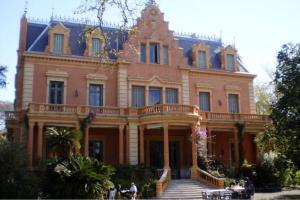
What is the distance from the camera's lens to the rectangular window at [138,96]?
30.5 meters

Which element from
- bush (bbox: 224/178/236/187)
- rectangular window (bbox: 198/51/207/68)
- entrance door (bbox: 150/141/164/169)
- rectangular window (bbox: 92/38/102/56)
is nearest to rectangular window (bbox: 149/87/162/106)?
entrance door (bbox: 150/141/164/169)

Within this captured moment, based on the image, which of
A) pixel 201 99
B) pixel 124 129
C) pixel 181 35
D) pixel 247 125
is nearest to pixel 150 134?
pixel 124 129

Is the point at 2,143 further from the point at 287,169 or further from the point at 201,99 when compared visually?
the point at 287,169

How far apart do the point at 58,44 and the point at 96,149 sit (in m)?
8.17

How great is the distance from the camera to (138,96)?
3064 centimetres

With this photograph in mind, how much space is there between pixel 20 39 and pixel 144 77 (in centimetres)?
946

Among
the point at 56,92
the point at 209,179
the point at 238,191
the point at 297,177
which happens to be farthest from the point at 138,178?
the point at 297,177

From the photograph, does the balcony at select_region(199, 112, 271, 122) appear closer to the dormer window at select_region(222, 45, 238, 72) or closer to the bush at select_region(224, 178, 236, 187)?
the dormer window at select_region(222, 45, 238, 72)

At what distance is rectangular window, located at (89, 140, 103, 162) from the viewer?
29.3 m

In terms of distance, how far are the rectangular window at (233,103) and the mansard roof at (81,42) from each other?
2.71 m

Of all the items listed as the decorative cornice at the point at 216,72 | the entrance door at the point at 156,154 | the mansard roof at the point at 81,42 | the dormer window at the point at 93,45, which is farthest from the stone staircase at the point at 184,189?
the dormer window at the point at 93,45

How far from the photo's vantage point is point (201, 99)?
108 feet

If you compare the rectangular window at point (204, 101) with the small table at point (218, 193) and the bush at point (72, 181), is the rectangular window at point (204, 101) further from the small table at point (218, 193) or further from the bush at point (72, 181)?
the bush at point (72, 181)

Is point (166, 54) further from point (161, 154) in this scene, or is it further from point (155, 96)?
point (161, 154)
